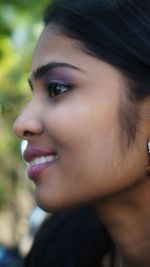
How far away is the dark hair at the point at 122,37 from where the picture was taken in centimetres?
182

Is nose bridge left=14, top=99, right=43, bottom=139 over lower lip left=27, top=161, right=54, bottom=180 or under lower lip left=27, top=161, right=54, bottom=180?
over

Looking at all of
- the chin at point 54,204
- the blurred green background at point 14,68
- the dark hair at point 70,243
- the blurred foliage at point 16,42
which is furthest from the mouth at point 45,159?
the dark hair at point 70,243

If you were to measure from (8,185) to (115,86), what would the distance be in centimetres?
397

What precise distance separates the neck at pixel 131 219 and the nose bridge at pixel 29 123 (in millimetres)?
340

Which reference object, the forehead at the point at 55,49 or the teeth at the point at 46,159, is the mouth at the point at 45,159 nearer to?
the teeth at the point at 46,159

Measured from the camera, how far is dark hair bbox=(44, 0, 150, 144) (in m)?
1.82

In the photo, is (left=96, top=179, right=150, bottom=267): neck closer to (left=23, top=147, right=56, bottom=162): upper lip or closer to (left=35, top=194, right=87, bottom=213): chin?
(left=35, top=194, right=87, bottom=213): chin

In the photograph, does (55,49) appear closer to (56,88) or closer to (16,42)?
(56,88)

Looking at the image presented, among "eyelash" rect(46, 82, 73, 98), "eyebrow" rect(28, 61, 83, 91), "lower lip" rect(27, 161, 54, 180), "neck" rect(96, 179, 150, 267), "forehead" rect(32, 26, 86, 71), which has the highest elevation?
"forehead" rect(32, 26, 86, 71)

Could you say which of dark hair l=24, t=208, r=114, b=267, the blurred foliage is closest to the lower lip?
the blurred foliage

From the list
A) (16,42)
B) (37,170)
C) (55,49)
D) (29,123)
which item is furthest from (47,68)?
(16,42)

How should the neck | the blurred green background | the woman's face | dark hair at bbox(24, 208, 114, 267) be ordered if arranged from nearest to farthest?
the woman's face
the neck
dark hair at bbox(24, 208, 114, 267)
the blurred green background

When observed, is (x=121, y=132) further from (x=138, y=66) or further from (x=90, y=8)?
(x=90, y=8)

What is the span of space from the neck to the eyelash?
1.26 ft
